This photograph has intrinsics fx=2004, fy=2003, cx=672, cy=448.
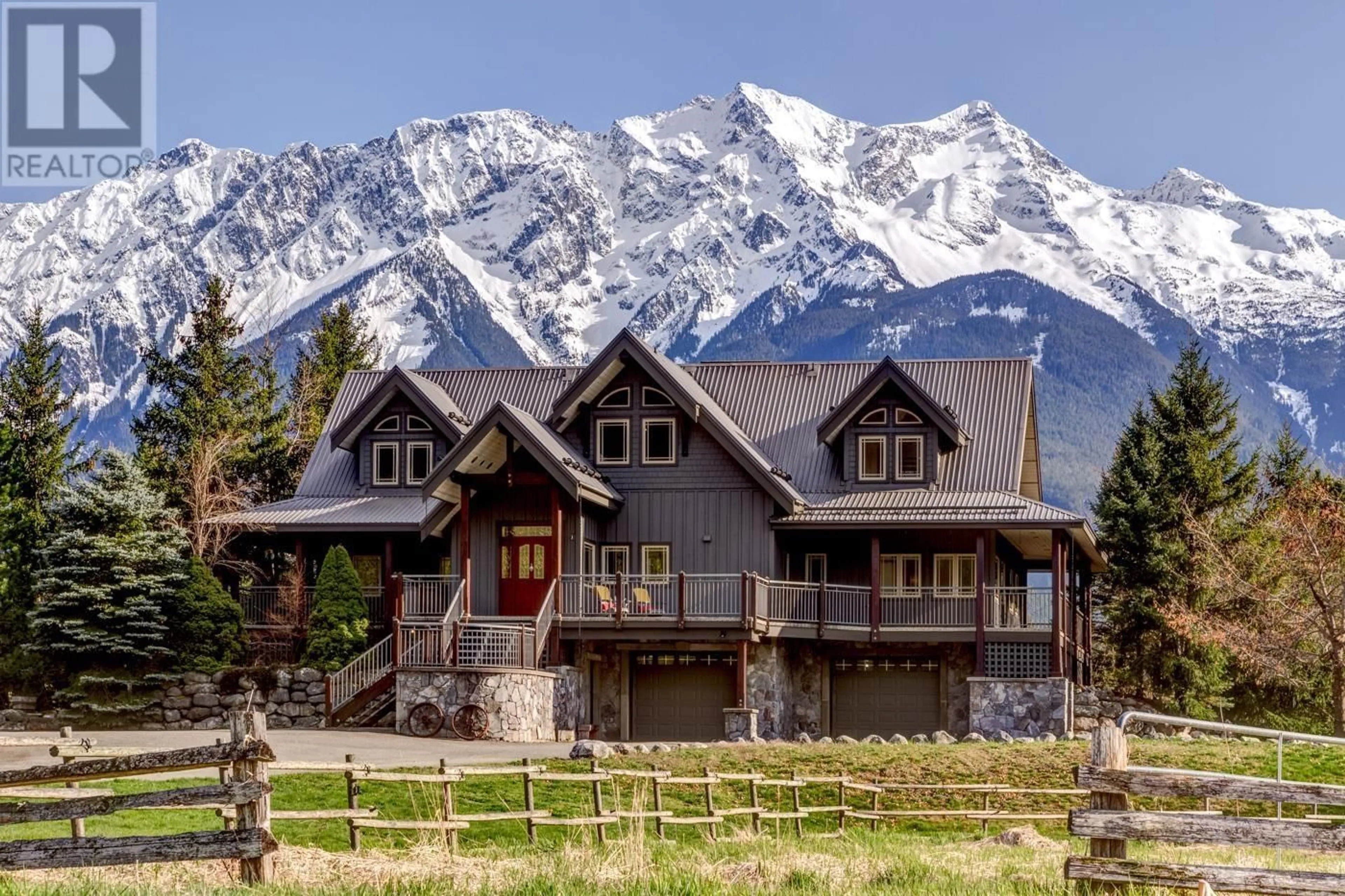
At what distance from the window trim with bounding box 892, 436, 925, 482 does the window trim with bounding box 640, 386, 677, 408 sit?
4718mm

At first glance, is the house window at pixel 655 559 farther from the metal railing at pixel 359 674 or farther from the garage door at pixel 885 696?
the metal railing at pixel 359 674

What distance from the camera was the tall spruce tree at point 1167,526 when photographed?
45.2 m

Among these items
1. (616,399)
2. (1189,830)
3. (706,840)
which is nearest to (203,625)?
(616,399)

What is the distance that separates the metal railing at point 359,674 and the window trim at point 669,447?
21.0ft

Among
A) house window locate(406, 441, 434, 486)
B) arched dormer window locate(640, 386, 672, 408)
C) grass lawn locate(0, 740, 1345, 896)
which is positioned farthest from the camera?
house window locate(406, 441, 434, 486)

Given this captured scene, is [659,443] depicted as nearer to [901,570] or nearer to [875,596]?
[875,596]

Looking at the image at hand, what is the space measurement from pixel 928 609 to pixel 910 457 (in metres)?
3.49

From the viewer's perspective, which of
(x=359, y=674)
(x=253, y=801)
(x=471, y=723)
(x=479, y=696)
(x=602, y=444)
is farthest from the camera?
(x=602, y=444)

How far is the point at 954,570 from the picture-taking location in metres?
41.1

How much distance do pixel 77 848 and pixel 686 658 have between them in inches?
992

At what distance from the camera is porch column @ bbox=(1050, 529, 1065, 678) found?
38.6 meters

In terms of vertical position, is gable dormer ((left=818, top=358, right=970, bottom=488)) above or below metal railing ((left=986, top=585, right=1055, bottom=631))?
above

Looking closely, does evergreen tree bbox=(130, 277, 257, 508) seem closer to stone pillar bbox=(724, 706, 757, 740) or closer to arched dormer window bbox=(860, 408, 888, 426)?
arched dormer window bbox=(860, 408, 888, 426)

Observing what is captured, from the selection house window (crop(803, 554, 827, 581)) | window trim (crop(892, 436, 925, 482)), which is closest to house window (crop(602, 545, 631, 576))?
house window (crop(803, 554, 827, 581))
